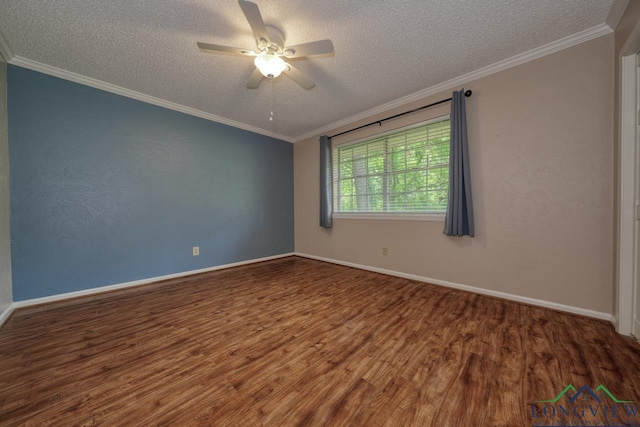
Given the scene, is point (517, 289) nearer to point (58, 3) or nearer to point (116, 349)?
point (116, 349)

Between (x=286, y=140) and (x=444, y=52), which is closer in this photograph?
(x=444, y=52)

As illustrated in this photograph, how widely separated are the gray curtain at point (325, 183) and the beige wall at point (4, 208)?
3.63 m

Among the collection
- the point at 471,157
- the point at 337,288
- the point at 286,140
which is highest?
the point at 286,140

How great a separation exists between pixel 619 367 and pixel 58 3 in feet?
15.0

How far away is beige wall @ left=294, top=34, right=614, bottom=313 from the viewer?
6.11ft

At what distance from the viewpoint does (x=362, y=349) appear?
1503 mm

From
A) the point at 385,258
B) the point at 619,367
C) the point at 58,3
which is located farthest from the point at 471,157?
the point at 58,3

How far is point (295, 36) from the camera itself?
6.32 feet

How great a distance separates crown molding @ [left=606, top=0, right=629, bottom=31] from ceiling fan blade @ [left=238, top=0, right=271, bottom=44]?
8.74ft

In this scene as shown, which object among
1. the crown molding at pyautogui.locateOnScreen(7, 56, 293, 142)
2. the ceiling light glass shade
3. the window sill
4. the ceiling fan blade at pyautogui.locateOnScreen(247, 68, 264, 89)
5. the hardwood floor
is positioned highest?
the crown molding at pyautogui.locateOnScreen(7, 56, 293, 142)

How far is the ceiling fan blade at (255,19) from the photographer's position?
1352 millimetres

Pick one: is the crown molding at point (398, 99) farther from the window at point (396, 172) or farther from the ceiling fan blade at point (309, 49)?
the ceiling fan blade at point (309, 49)

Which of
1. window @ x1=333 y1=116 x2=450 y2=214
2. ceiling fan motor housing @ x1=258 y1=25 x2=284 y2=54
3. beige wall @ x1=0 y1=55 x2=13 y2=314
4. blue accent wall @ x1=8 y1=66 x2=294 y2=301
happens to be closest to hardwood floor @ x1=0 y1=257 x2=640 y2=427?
beige wall @ x1=0 y1=55 x2=13 y2=314

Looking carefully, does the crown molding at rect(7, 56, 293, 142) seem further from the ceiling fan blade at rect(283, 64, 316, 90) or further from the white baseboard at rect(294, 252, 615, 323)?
the white baseboard at rect(294, 252, 615, 323)
